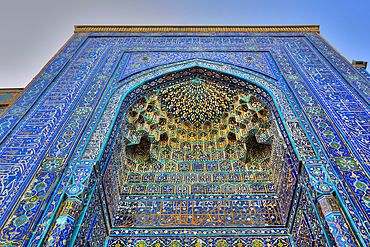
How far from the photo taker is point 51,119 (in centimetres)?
428

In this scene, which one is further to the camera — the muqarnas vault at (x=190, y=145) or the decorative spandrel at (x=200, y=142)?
the decorative spandrel at (x=200, y=142)

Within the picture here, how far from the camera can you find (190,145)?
563 cm

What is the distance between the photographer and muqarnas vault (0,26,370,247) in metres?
3.24

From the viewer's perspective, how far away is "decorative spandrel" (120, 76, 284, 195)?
4.83 meters

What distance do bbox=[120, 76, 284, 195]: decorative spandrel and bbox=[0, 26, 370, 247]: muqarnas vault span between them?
2 centimetres

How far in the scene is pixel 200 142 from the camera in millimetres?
5691

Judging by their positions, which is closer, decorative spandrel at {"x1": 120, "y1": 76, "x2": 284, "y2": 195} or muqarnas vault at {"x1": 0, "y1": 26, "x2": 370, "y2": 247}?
muqarnas vault at {"x1": 0, "y1": 26, "x2": 370, "y2": 247}

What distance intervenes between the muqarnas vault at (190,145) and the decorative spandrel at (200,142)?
0.02 meters

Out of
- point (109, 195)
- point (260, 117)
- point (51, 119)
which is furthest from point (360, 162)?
point (51, 119)

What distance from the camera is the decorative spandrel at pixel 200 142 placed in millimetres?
4832

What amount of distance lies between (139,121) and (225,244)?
2.59 m

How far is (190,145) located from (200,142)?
0.22m

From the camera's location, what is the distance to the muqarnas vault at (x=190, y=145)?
324 cm

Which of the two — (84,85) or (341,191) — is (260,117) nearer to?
(341,191)
